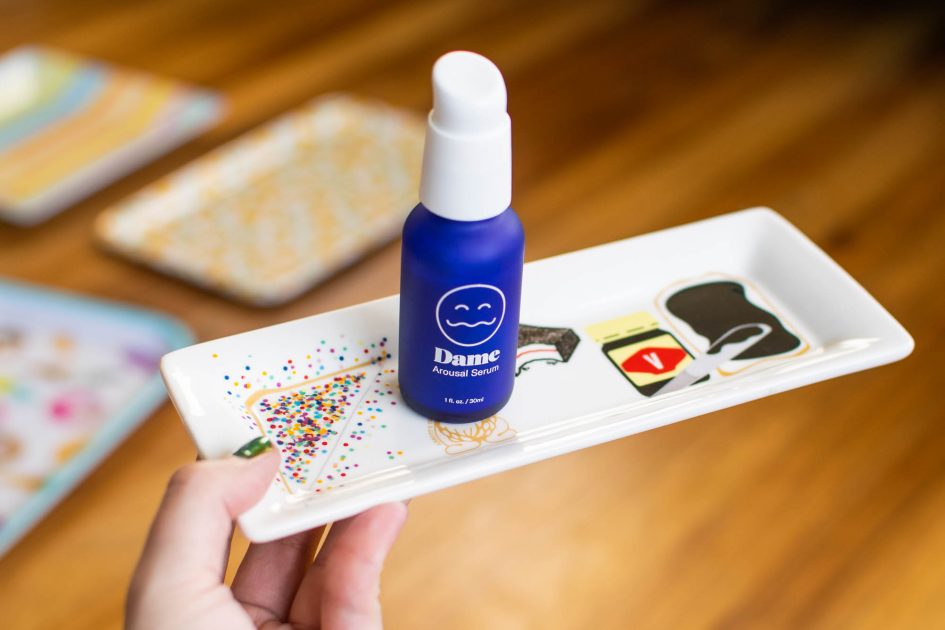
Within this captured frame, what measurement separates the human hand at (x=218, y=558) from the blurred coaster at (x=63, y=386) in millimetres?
285

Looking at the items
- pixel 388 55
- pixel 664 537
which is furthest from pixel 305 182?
pixel 664 537

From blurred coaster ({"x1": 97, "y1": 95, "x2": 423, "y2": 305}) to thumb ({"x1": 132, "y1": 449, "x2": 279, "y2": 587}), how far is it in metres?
0.44

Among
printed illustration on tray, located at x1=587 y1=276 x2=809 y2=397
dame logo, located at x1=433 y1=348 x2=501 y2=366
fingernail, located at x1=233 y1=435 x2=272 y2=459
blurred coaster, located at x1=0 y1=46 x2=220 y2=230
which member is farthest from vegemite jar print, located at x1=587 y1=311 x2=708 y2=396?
blurred coaster, located at x1=0 y1=46 x2=220 y2=230

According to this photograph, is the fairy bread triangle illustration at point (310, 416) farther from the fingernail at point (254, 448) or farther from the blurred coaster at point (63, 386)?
the blurred coaster at point (63, 386)

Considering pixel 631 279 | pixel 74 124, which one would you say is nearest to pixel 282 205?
pixel 74 124

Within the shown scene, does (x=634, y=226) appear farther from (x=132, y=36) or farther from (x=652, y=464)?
(x=132, y=36)

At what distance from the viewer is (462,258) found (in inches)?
19.3

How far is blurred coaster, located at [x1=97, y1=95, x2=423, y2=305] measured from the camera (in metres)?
0.95

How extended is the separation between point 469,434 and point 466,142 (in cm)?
18

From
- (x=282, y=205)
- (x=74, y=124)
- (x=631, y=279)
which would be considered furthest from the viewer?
(x=74, y=124)

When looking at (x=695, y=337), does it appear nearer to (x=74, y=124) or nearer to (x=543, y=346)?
(x=543, y=346)

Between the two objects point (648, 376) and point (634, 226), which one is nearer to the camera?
point (648, 376)

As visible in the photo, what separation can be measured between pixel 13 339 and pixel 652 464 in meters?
0.57

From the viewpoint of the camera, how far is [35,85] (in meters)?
1.23
